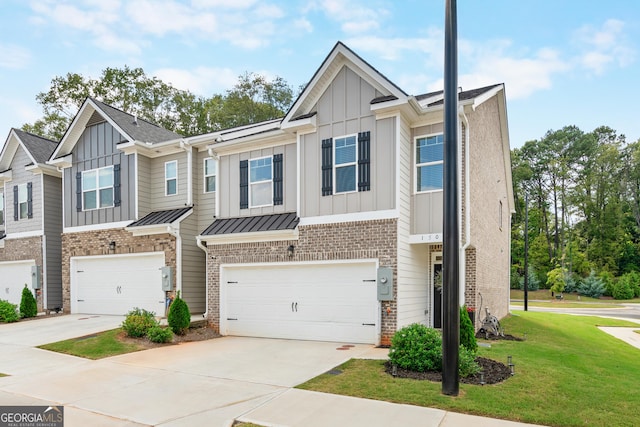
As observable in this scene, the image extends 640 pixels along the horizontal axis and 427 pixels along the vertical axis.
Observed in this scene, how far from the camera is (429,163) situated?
11750 mm

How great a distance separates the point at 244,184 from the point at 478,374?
919cm

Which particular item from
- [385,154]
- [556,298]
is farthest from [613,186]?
[385,154]

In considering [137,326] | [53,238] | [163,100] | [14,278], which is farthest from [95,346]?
[163,100]

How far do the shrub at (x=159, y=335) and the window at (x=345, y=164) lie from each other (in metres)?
5.91

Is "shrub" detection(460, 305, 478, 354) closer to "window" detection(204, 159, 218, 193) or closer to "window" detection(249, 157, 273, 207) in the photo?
"window" detection(249, 157, 273, 207)

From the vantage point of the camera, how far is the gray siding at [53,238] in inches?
745

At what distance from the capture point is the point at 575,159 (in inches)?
2036

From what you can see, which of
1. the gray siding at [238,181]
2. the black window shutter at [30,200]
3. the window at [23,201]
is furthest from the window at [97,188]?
the gray siding at [238,181]

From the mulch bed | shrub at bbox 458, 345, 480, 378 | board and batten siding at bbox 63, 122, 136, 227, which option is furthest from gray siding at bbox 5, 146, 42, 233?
shrub at bbox 458, 345, 480, 378

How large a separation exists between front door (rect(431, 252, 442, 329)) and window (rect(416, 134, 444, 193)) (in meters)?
2.61

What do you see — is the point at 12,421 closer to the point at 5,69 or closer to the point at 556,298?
the point at 5,69

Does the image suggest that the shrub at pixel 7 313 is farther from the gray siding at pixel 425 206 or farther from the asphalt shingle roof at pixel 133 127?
the gray siding at pixel 425 206

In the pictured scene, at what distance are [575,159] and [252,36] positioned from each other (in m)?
49.0

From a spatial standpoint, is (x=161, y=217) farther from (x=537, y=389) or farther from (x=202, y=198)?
(x=537, y=389)
